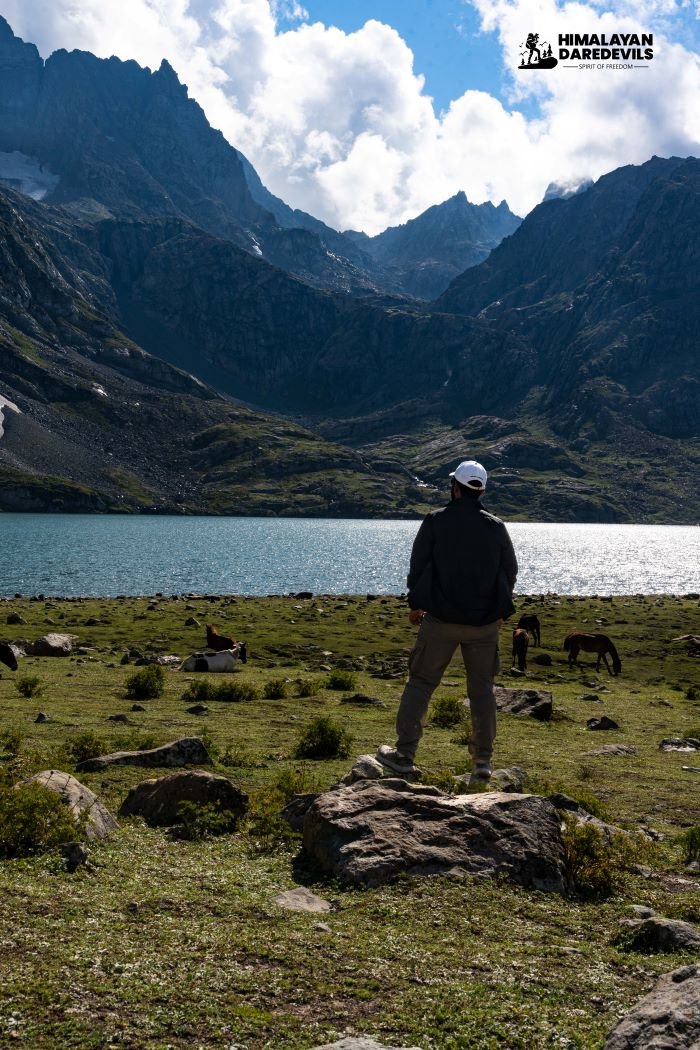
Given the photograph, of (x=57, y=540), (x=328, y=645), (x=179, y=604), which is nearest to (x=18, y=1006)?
(x=328, y=645)

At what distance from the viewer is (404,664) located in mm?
38906

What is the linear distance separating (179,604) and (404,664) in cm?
2853


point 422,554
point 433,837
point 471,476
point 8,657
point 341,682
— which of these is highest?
point 471,476

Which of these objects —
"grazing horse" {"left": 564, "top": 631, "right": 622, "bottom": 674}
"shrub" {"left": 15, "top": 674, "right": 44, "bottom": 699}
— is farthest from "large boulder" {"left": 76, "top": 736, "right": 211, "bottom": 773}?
"grazing horse" {"left": 564, "top": 631, "right": 622, "bottom": 674}

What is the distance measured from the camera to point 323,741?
16.4 meters

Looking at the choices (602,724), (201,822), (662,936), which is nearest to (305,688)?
(602,724)

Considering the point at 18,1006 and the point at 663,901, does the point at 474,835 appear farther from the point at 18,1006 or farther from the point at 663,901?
the point at 18,1006

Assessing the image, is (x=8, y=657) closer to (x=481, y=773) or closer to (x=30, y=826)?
(x=30, y=826)

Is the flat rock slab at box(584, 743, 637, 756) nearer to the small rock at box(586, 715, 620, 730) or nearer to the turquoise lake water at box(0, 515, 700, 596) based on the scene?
the small rock at box(586, 715, 620, 730)

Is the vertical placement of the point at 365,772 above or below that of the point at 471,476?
below

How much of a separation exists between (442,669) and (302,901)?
4943 mm

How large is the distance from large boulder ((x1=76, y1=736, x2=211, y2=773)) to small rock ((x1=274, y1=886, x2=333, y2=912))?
6323 mm

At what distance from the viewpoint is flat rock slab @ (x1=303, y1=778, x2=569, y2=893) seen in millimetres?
9094

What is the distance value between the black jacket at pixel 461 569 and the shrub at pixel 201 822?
13.5ft
